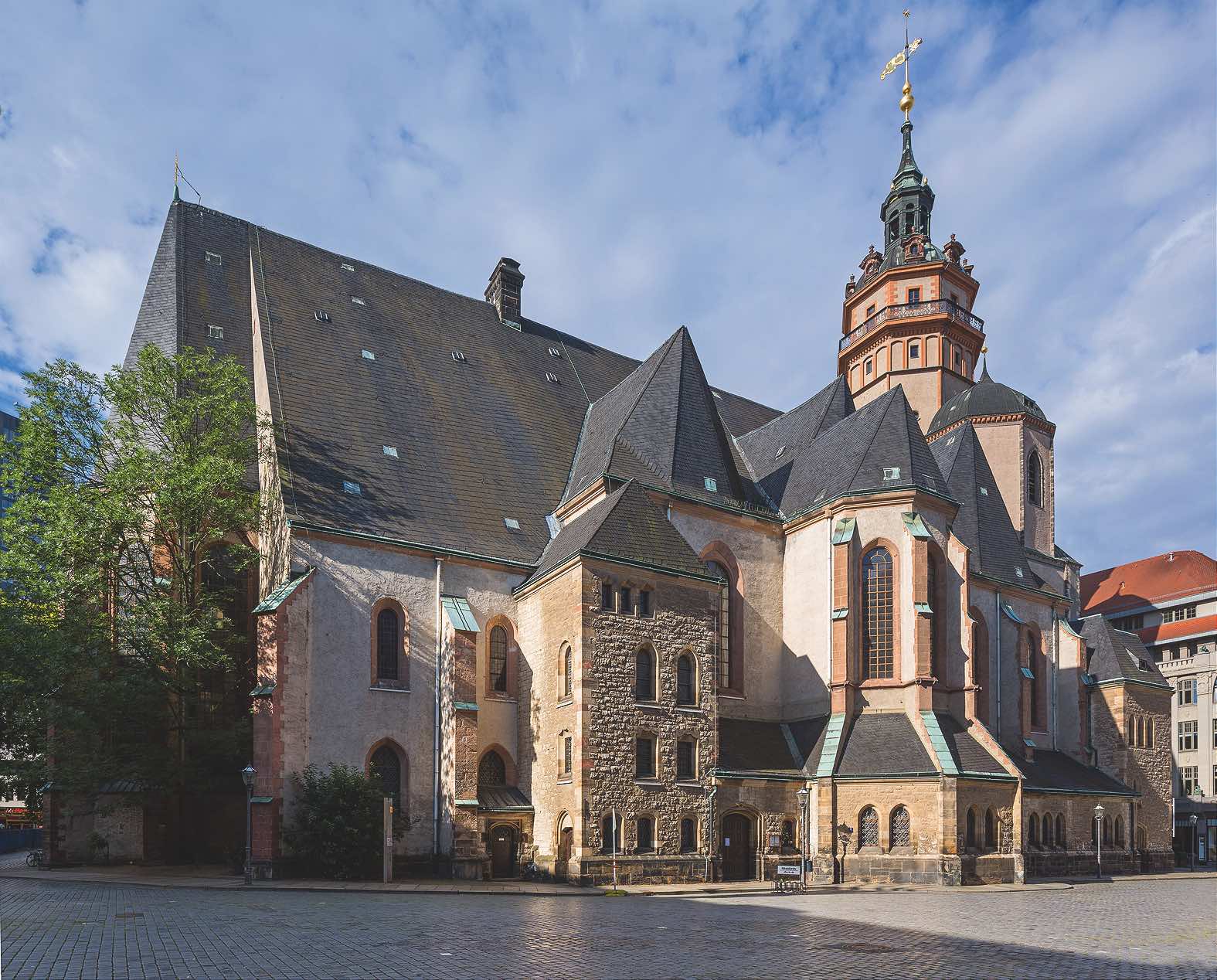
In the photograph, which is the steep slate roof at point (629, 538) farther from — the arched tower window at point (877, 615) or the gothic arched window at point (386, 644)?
the arched tower window at point (877, 615)

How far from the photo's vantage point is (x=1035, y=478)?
46.7 meters

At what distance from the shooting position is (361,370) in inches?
→ 1300

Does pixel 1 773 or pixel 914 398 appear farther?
pixel 914 398

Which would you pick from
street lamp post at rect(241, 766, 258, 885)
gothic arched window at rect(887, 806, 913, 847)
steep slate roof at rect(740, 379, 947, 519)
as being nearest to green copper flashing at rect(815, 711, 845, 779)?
gothic arched window at rect(887, 806, 913, 847)

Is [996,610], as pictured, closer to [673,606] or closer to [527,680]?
[673,606]

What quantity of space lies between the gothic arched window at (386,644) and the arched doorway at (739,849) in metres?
10.1

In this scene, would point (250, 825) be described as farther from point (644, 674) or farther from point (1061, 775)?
point (1061, 775)

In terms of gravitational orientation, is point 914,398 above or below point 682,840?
above

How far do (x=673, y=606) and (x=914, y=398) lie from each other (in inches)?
1043

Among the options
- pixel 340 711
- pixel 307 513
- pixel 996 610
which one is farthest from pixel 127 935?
pixel 996 610

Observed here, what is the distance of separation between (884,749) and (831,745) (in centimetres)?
150

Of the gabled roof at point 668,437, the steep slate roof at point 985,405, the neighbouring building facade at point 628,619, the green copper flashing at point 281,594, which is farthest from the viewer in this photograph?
the steep slate roof at point 985,405

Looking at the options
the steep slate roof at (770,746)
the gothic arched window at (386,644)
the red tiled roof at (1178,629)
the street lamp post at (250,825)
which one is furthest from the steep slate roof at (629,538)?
the red tiled roof at (1178,629)

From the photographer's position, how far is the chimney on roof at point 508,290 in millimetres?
41344
